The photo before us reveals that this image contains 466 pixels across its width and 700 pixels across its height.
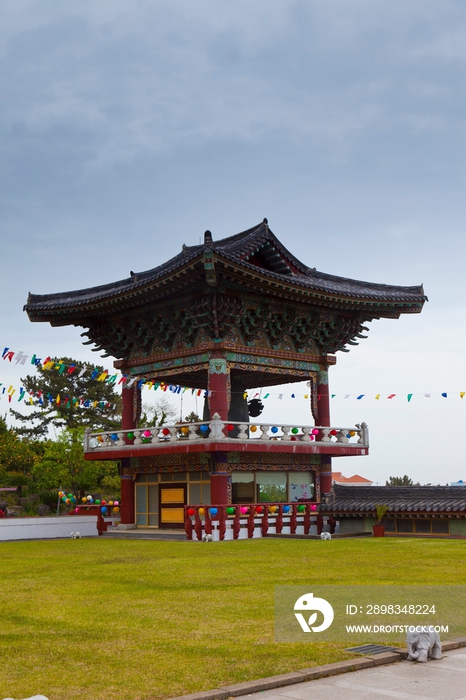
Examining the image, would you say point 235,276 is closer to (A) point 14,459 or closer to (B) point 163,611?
(B) point 163,611

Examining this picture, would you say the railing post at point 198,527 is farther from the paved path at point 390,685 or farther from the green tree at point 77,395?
the green tree at point 77,395

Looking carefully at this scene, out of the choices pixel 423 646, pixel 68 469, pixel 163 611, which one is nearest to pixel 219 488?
pixel 163 611

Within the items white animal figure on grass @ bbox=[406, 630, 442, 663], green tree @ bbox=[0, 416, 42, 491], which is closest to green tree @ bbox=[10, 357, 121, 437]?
green tree @ bbox=[0, 416, 42, 491]

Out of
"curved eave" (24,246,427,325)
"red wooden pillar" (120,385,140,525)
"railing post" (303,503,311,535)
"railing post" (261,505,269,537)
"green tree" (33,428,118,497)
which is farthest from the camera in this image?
"green tree" (33,428,118,497)

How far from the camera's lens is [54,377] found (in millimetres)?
74688

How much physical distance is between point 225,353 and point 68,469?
100 feet

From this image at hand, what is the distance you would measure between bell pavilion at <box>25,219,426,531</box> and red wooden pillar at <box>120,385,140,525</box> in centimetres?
6

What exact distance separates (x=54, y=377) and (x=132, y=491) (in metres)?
41.4

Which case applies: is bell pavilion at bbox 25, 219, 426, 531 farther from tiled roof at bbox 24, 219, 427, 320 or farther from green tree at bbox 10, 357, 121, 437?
green tree at bbox 10, 357, 121, 437

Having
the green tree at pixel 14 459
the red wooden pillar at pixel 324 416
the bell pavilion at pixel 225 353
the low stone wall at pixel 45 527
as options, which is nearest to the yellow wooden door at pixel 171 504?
the bell pavilion at pixel 225 353

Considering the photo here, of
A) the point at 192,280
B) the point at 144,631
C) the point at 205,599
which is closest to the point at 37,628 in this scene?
the point at 144,631

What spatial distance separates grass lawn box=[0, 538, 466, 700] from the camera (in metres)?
7.55

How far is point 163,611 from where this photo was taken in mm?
11398

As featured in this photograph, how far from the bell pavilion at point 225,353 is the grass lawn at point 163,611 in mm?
9203
